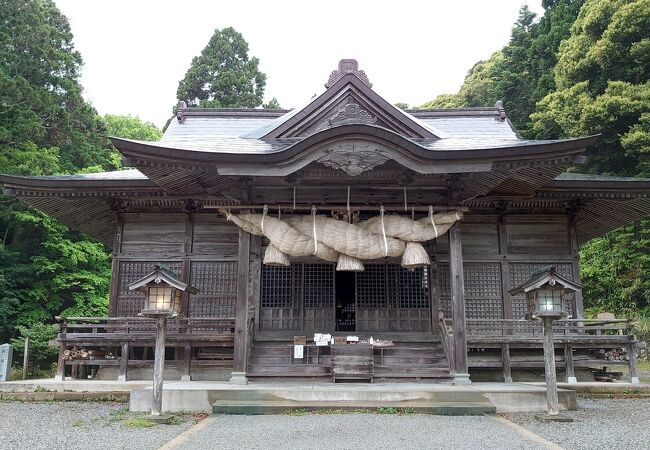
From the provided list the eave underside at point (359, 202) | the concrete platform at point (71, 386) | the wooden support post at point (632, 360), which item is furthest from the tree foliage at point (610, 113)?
the concrete platform at point (71, 386)

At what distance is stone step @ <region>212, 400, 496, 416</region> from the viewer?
7.60m

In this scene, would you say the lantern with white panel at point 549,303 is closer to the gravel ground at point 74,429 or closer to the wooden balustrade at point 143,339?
the gravel ground at point 74,429

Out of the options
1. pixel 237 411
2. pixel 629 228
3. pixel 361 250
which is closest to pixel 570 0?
pixel 629 228

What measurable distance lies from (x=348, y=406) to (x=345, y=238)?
9.77 ft

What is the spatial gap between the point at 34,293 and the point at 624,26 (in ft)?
92.2

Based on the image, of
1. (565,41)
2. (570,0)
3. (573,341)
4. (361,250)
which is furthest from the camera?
(570,0)

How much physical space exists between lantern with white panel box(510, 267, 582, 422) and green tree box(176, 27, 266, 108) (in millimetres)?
29803

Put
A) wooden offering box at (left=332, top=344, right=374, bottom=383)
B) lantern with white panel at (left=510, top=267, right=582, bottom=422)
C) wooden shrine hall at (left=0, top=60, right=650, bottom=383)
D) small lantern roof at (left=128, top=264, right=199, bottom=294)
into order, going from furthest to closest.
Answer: wooden offering box at (left=332, top=344, right=374, bottom=383)
wooden shrine hall at (left=0, top=60, right=650, bottom=383)
small lantern roof at (left=128, top=264, right=199, bottom=294)
lantern with white panel at (left=510, top=267, right=582, bottom=422)

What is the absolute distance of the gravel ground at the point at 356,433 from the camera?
5766 millimetres

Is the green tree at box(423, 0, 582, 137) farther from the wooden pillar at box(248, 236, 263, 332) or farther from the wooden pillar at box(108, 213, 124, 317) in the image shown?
the wooden pillar at box(108, 213, 124, 317)

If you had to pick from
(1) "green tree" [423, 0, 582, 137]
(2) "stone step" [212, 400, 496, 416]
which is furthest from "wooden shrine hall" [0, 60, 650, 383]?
(1) "green tree" [423, 0, 582, 137]

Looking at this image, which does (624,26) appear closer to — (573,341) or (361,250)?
(573,341)

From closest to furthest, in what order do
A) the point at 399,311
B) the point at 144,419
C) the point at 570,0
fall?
the point at 144,419
the point at 399,311
the point at 570,0

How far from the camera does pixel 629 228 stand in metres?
21.3
